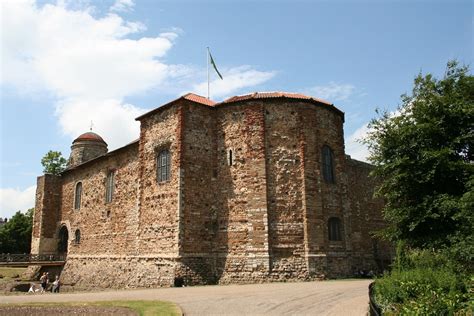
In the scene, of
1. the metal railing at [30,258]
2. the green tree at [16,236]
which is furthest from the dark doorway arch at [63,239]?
the green tree at [16,236]

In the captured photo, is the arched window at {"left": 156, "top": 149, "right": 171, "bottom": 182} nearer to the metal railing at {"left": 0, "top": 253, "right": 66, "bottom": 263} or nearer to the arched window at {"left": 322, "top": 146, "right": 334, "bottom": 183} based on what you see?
the arched window at {"left": 322, "top": 146, "right": 334, "bottom": 183}

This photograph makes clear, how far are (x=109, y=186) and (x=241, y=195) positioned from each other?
40.1ft

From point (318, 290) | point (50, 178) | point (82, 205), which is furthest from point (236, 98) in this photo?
point (50, 178)

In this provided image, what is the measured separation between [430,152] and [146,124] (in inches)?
586

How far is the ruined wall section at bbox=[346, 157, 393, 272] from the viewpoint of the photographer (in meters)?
24.6

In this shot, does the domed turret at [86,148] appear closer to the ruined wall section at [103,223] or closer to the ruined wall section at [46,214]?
the ruined wall section at [46,214]

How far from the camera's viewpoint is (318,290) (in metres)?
14.5

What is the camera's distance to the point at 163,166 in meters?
21.0

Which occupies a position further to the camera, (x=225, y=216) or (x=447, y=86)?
(x=225, y=216)

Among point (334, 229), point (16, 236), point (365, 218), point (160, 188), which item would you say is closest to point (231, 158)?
point (160, 188)

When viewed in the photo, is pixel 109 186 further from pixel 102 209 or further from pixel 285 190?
pixel 285 190

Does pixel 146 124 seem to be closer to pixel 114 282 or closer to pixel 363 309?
pixel 114 282

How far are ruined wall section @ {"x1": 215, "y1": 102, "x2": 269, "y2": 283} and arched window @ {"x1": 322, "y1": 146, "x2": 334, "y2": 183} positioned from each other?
370cm

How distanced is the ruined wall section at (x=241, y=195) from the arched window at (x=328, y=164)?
3699 millimetres
